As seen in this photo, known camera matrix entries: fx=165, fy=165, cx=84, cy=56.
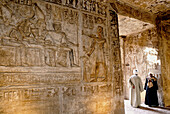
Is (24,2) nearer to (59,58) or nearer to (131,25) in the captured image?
(59,58)

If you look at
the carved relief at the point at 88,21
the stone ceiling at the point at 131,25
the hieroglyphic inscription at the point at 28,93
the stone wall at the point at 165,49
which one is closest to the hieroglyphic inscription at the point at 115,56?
the carved relief at the point at 88,21

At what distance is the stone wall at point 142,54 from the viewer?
6823mm

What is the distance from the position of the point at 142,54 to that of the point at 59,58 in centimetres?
499

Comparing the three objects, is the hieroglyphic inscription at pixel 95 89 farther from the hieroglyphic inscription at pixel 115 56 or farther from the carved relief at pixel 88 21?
the carved relief at pixel 88 21

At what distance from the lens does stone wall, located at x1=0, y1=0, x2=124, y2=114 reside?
314 centimetres

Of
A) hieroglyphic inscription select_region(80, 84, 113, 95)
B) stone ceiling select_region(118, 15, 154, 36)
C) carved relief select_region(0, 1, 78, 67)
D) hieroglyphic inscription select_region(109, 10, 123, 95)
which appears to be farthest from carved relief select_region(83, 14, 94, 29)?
stone ceiling select_region(118, 15, 154, 36)

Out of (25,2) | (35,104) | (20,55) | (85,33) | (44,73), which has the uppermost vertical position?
(25,2)

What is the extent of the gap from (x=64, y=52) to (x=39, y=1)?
4.05 feet

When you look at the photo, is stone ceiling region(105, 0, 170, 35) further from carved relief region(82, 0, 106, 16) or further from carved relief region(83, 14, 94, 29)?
carved relief region(83, 14, 94, 29)

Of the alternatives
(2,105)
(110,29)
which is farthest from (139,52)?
(2,105)

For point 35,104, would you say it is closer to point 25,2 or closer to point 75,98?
point 75,98


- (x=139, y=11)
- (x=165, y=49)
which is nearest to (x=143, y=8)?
(x=139, y=11)

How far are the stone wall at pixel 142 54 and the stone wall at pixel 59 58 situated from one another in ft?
9.22

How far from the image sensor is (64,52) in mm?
3781
